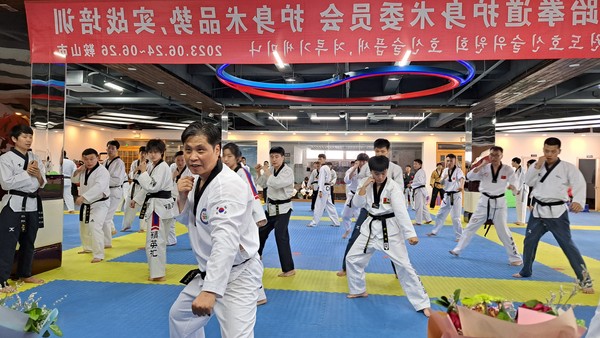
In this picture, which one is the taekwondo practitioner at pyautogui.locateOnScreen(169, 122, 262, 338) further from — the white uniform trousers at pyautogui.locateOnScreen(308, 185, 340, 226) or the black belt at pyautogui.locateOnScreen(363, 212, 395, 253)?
the white uniform trousers at pyautogui.locateOnScreen(308, 185, 340, 226)

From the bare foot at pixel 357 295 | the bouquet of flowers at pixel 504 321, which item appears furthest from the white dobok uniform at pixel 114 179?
the bouquet of flowers at pixel 504 321

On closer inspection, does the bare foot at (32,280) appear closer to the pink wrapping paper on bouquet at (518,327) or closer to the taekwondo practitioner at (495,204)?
the pink wrapping paper on bouquet at (518,327)

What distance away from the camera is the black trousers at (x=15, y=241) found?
13.1 ft

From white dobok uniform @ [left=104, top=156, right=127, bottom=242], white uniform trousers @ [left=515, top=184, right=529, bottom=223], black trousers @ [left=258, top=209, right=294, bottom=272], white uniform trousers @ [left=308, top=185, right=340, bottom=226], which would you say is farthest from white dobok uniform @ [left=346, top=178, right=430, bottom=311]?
white uniform trousers @ [left=515, top=184, right=529, bottom=223]

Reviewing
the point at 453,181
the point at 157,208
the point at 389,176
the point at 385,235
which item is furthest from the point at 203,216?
the point at 453,181

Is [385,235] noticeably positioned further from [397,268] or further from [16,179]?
[16,179]

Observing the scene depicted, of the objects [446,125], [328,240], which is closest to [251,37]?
[328,240]

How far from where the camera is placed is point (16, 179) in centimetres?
404

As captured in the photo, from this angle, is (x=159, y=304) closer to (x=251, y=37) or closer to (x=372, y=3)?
(x=251, y=37)

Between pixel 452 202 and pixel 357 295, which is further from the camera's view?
pixel 452 202

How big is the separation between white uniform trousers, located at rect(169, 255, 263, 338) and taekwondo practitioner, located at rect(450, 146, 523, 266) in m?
4.50

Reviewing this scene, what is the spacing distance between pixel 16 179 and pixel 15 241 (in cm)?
64

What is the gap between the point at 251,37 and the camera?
3598mm

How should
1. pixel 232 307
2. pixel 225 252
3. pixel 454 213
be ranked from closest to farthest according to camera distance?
pixel 225 252 → pixel 232 307 → pixel 454 213
